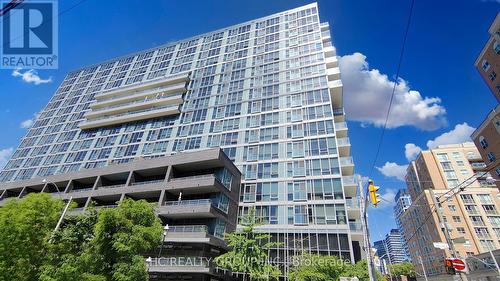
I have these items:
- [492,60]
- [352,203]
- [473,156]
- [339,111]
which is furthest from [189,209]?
[473,156]

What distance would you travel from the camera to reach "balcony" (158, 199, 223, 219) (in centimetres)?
2786

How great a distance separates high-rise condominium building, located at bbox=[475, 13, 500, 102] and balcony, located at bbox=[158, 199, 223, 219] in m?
42.7

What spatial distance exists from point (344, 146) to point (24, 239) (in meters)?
36.8

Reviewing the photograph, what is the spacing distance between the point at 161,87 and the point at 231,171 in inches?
1242

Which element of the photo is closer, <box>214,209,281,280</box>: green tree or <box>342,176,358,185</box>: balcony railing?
<box>214,209,281,280</box>: green tree

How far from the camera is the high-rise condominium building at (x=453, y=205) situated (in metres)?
57.9

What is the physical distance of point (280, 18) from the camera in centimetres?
5738

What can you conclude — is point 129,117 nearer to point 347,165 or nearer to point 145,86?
point 145,86

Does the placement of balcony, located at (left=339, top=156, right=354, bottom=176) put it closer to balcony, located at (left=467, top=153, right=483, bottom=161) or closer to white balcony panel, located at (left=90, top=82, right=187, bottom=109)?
white balcony panel, located at (left=90, top=82, right=187, bottom=109)

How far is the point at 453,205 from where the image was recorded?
209ft

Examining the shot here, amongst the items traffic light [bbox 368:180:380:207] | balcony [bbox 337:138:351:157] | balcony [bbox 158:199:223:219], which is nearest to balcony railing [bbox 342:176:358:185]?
balcony [bbox 337:138:351:157]

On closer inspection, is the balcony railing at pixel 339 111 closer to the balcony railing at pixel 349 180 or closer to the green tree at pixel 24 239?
the balcony railing at pixel 349 180

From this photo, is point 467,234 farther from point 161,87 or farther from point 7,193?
point 7,193

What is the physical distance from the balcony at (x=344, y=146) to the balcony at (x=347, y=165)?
2138 millimetres
